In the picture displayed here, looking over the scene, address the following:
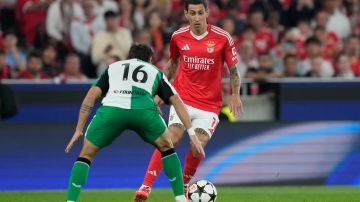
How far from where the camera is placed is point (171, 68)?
39.5 feet

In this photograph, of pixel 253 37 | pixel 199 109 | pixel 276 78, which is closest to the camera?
pixel 199 109

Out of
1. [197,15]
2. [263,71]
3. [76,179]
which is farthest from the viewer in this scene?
[263,71]

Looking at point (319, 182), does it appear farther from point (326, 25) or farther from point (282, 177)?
point (326, 25)

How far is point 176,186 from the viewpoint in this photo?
10.3m

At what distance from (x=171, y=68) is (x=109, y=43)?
18.8 ft

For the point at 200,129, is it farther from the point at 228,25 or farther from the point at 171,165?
the point at 228,25

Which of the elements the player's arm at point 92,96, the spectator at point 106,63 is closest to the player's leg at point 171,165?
the player's arm at point 92,96

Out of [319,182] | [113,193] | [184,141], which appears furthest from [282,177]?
[113,193]

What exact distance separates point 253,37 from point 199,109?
24.3ft

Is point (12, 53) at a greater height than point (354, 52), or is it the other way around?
point (12, 53)

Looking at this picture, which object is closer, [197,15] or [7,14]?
[197,15]

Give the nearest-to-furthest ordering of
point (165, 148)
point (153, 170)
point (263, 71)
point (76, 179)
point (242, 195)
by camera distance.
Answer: point (76, 179) → point (165, 148) → point (153, 170) → point (242, 195) → point (263, 71)

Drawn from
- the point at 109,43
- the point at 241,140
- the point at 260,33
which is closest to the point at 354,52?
the point at 260,33

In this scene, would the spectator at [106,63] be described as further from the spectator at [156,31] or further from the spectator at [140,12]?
the spectator at [140,12]
